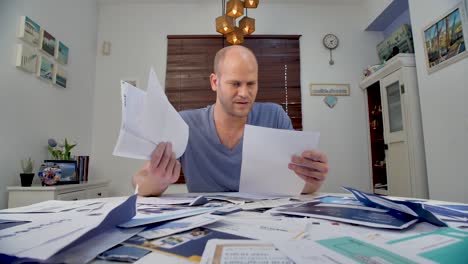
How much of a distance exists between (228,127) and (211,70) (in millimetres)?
1974

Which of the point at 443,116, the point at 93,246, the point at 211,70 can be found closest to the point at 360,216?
the point at 93,246

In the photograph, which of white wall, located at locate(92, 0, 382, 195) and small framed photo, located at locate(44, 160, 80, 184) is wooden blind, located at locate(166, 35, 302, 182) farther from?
small framed photo, located at locate(44, 160, 80, 184)

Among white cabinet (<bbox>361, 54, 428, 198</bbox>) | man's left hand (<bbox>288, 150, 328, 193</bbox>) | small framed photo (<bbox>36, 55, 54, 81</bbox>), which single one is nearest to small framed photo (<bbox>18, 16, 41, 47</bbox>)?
small framed photo (<bbox>36, 55, 54, 81</bbox>)

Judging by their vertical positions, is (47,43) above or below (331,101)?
above

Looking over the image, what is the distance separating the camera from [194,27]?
3254mm

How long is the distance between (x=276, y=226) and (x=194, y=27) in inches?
127

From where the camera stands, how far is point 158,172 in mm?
814

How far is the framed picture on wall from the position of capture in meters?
1.76

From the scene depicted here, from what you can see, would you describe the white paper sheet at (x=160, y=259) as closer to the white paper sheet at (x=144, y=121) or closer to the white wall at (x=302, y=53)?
the white paper sheet at (x=144, y=121)

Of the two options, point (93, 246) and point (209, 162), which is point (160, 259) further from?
point (209, 162)

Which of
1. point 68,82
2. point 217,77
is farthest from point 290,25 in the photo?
point 68,82

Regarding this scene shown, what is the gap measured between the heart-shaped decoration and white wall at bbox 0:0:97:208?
282 cm

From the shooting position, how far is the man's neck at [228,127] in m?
1.30

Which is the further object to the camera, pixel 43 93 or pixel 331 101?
pixel 331 101
